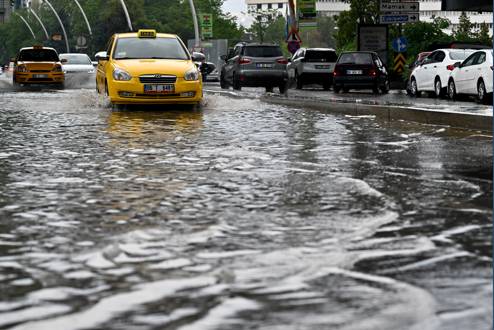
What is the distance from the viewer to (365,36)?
47781mm

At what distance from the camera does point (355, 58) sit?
38.9 metres

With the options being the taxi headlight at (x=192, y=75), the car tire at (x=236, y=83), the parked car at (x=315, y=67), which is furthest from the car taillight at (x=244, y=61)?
the taxi headlight at (x=192, y=75)

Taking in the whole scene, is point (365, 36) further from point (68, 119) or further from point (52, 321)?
point (52, 321)

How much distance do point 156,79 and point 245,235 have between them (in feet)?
54.1

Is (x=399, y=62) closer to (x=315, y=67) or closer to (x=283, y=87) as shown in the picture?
(x=315, y=67)

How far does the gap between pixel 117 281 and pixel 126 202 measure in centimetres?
333

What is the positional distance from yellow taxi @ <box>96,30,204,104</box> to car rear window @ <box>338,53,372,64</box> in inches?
547

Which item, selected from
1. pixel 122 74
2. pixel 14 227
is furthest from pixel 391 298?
pixel 122 74

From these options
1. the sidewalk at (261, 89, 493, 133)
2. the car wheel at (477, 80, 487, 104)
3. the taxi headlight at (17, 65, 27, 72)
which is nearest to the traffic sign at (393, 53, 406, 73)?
the taxi headlight at (17, 65, 27, 72)

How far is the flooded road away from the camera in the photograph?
5410 mm

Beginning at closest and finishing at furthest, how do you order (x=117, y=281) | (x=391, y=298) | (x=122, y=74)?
1. (x=391, y=298)
2. (x=117, y=281)
3. (x=122, y=74)

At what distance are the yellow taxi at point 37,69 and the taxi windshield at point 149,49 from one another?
21725 millimetres

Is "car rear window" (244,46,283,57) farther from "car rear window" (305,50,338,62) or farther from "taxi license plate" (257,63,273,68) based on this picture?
"car rear window" (305,50,338,62)

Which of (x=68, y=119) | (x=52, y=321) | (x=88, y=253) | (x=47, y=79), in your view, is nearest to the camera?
(x=52, y=321)
